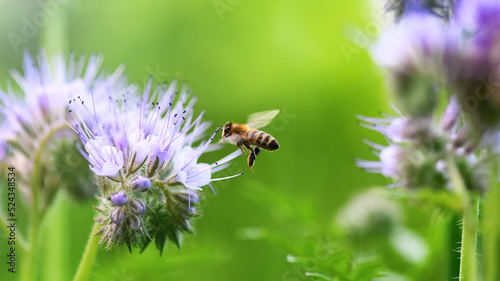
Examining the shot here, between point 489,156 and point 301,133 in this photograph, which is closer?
point 489,156

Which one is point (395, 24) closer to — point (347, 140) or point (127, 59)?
point (347, 140)

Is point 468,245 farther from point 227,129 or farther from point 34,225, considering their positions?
point 34,225

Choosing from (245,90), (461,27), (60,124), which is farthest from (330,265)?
(245,90)

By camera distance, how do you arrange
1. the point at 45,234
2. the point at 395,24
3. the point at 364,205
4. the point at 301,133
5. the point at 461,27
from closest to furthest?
1. the point at 461,27
2. the point at 395,24
3. the point at 45,234
4. the point at 364,205
5. the point at 301,133

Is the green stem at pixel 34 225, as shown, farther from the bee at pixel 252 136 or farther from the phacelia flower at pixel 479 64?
the phacelia flower at pixel 479 64

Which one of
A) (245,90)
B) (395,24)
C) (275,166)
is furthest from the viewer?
(245,90)

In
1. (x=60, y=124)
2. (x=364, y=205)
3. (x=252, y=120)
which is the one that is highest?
(x=364, y=205)
